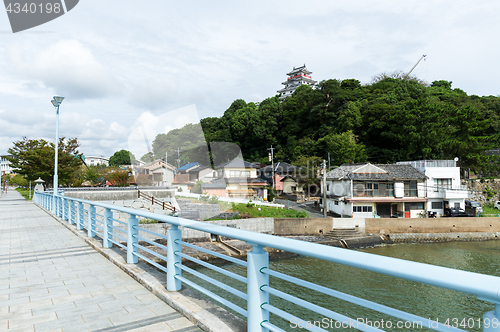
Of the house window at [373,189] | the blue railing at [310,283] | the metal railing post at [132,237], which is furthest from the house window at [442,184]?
the blue railing at [310,283]

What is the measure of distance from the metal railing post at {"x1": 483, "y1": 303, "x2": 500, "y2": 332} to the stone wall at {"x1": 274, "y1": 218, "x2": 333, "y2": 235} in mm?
26093

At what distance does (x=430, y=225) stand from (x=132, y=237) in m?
30.1

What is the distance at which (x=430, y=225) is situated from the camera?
2867 cm

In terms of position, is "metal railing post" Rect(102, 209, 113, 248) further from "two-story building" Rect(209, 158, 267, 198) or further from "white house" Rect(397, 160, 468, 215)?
"white house" Rect(397, 160, 468, 215)

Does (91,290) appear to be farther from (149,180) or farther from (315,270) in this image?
(315,270)

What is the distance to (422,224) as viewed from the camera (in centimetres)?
2861

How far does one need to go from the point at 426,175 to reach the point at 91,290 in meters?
33.7

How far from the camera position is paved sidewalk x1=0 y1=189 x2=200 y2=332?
299cm

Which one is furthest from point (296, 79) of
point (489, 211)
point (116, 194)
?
point (116, 194)

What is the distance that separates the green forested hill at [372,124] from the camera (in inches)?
1441

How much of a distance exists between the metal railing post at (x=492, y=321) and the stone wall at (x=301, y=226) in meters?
26.1

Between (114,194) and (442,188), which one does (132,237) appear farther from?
(442,188)

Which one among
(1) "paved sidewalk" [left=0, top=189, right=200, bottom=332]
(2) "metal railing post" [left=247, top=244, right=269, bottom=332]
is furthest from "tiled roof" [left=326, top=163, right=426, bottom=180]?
(2) "metal railing post" [left=247, top=244, right=269, bottom=332]

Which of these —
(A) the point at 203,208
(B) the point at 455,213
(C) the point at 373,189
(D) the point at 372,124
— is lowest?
(B) the point at 455,213
